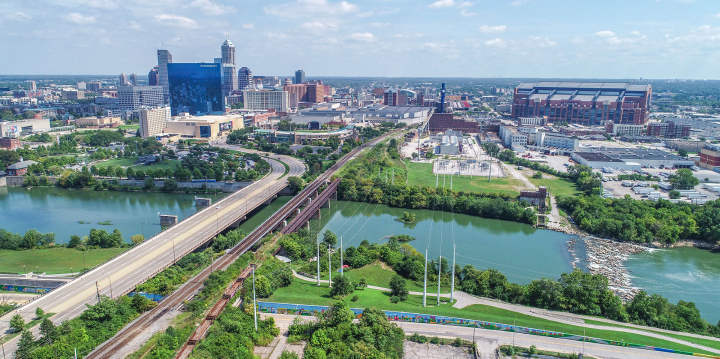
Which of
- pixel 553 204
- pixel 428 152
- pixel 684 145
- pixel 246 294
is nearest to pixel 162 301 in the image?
pixel 246 294

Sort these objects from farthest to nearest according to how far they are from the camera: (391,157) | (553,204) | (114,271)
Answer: (391,157) → (553,204) → (114,271)

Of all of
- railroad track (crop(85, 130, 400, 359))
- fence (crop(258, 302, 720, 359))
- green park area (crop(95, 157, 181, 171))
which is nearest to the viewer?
railroad track (crop(85, 130, 400, 359))

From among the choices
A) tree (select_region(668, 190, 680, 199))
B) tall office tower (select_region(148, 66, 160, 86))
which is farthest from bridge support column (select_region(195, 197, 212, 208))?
tall office tower (select_region(148, 66, 160, 86))

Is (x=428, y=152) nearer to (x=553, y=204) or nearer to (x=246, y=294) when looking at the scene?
(x=553, y=204)

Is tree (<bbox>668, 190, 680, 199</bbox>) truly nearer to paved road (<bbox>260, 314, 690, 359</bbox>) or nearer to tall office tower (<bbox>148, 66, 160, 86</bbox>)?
paved road (<bbox>260, 314, 690, 359</bbox>)

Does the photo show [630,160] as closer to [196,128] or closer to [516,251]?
[516,251]
